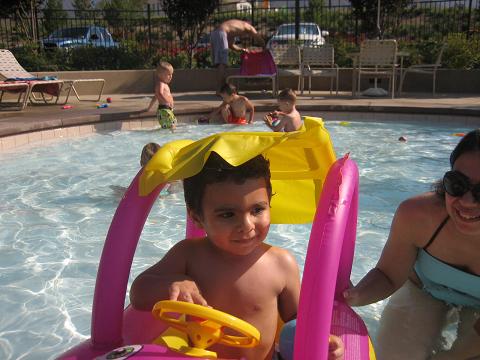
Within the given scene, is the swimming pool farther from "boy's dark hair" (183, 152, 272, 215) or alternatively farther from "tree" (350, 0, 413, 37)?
"tree" (350, 0, 413, 37)

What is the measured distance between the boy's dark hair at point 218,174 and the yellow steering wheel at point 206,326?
15.5 inches

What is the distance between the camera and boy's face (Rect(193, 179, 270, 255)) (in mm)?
1796

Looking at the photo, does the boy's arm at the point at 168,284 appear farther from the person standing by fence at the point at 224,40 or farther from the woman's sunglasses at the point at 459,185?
the person standing by fence at the point at 224,40

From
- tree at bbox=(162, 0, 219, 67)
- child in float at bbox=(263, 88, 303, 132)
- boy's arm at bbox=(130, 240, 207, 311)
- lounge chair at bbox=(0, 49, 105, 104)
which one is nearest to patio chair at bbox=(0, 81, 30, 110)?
lounge chair at bbox=(0, 49, 105, 104)

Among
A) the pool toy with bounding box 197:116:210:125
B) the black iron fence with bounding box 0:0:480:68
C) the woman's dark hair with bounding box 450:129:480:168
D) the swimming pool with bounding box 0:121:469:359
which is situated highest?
the black iron fence with bounding box 0:0:480:68

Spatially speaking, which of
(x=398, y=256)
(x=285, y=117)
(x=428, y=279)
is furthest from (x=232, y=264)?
(x=285, y=117)

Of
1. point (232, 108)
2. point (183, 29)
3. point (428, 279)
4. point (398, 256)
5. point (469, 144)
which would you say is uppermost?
point (183, 29)

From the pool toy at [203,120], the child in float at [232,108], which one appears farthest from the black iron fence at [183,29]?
the child in float at [232,108]

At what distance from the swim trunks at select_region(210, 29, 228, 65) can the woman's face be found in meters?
11.5

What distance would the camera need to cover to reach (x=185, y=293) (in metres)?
1.69

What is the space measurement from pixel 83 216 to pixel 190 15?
36.9ft

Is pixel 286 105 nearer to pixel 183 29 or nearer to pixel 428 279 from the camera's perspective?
pixel 428 279

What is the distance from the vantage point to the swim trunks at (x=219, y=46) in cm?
1297

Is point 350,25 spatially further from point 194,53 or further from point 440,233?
point 440,233
